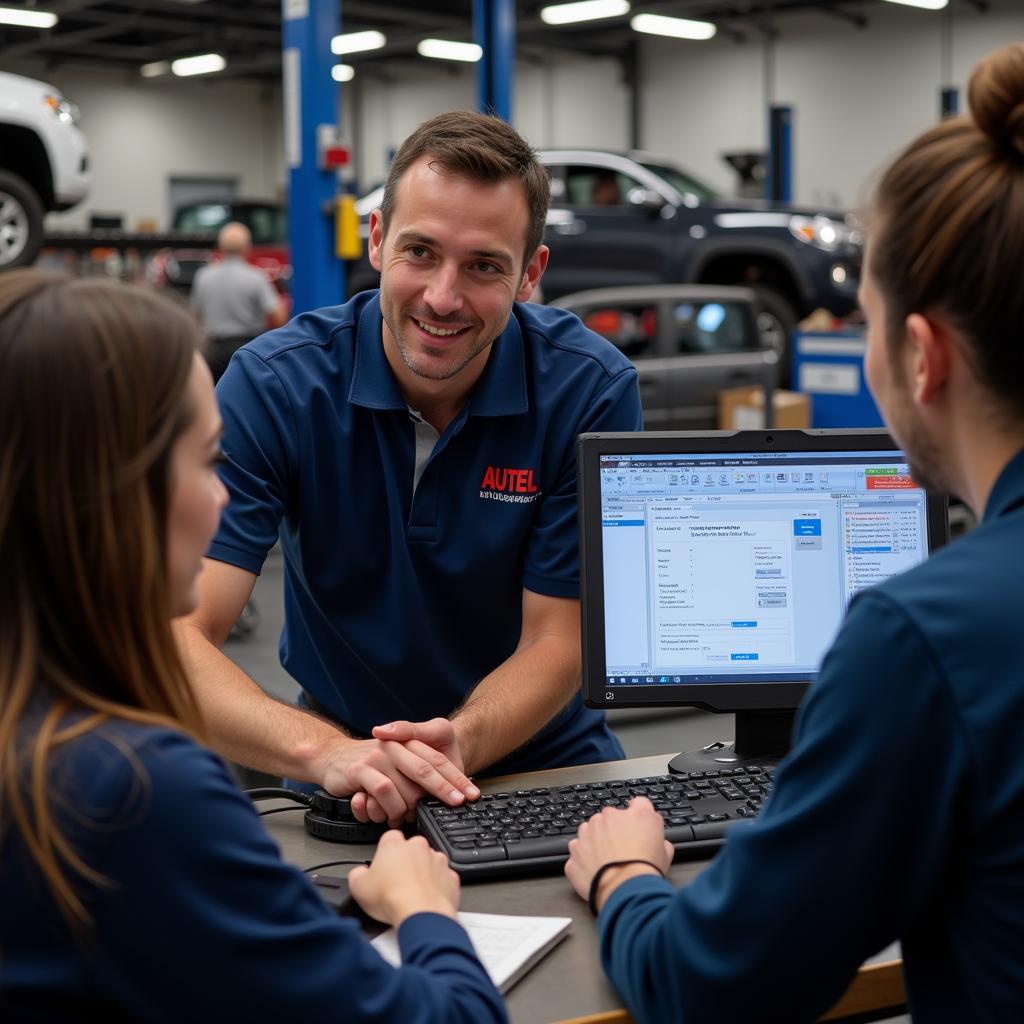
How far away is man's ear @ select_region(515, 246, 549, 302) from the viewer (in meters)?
2.16

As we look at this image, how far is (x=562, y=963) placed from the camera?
1.33 metres

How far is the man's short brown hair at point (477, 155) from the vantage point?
1.99 meters

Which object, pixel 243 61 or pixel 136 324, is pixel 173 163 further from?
pixel 136 324

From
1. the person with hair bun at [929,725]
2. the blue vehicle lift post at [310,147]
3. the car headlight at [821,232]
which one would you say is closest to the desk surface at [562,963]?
the person with hair bun at [929,725]

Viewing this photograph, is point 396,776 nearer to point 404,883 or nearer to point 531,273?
point 404,883

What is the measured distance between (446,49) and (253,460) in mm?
17744

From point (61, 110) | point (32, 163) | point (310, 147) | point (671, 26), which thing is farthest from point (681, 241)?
point (671, 26)

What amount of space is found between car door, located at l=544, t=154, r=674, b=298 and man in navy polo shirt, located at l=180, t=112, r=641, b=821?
8711 millimetres

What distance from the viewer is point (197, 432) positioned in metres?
1.08

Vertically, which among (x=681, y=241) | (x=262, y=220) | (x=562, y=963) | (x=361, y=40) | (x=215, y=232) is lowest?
(x=562, y=963)

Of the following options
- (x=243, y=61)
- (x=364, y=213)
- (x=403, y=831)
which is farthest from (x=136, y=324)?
(x=243, y=61)

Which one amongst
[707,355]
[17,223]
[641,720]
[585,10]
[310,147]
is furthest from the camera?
[585,10]

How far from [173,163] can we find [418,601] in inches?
856

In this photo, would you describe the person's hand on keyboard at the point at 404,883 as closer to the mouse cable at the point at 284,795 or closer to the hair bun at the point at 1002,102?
the mouse cable at the point at 284,795
